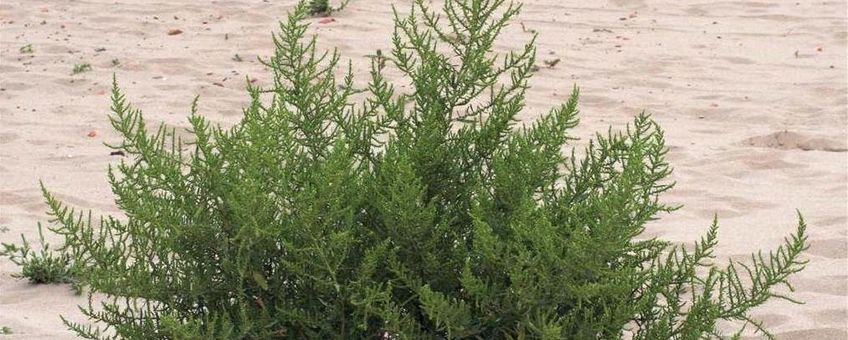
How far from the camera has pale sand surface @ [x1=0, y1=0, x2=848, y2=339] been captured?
514 cm

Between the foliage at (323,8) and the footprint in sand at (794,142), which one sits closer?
the footprint in sand at (794,142)

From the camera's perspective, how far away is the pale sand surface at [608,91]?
5.14m

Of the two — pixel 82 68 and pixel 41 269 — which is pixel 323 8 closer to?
pixel 82 68

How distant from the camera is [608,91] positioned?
8.15m

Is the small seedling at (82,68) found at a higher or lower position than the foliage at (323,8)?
lower

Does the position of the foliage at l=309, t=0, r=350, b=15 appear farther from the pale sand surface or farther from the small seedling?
the small seedling

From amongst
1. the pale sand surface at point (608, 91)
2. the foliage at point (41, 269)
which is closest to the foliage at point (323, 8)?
the pale sand surface at point (608, 91)

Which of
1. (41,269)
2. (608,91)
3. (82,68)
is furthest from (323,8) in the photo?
(41,269)

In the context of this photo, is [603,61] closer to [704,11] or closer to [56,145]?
[704,11]

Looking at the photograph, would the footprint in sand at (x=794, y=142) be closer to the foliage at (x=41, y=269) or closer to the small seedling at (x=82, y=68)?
the foliage at (x=41, y=269)

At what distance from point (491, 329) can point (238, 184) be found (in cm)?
57

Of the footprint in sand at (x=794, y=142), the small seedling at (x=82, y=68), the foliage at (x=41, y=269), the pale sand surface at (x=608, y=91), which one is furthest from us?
the small seedling at (x=82, y=68)

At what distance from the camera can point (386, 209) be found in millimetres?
2311

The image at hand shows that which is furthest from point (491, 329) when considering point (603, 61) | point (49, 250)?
point (603, 61)
